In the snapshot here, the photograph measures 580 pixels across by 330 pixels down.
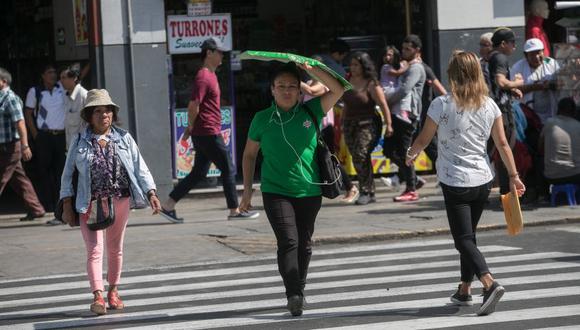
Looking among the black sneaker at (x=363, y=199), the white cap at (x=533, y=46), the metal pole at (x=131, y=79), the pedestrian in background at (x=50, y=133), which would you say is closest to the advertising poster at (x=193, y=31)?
the metal pole at (x=131, y=79)

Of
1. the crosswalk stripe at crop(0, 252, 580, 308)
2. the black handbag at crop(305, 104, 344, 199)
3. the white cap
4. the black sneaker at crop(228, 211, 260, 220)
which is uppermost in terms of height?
the white cap

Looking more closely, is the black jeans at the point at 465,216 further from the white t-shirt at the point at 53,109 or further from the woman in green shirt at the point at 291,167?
the white t-shirt at the point at 53,109

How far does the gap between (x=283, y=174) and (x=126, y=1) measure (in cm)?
775

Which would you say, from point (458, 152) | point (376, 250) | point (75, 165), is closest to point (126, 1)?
point (376, 250)

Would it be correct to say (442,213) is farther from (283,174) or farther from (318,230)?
(283,174)

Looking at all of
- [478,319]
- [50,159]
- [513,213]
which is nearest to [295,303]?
[478,319]

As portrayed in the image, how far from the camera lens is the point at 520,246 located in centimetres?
1216

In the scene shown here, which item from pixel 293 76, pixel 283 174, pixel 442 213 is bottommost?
pixel 442 213

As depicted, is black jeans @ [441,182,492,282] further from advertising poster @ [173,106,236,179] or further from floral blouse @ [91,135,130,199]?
advertising poster @ [173,106,236,179]

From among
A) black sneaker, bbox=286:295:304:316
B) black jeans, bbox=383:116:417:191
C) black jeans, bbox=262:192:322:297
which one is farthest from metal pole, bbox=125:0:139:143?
black sneaker, bbox=286:295:304:316

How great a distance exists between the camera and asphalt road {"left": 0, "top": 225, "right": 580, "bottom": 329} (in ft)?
28.2

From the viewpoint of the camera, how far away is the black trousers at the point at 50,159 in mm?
15500

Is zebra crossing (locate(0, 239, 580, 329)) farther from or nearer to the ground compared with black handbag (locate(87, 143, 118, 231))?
nearer to the ground

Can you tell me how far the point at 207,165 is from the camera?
47.5 ft
